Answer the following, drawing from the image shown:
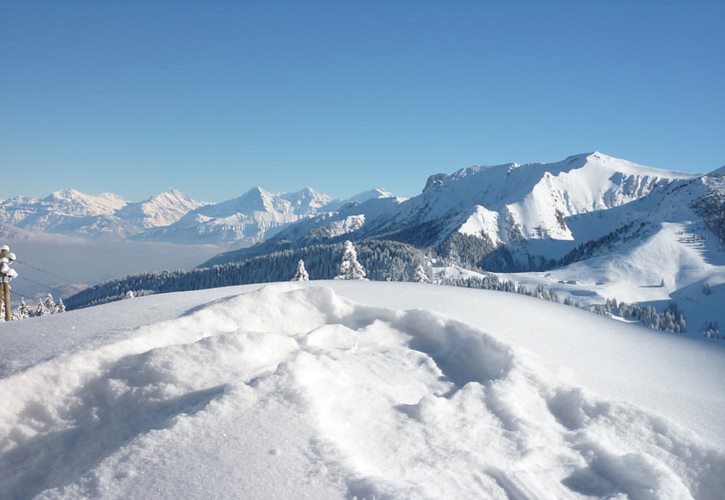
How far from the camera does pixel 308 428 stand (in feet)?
13.8

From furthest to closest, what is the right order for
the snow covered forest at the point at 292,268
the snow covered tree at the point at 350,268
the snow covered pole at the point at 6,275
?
the snow covered forest at the point at 292,268 < the snow covered tree at the point at 350,268 < the snow covered pole at the point at 6,275

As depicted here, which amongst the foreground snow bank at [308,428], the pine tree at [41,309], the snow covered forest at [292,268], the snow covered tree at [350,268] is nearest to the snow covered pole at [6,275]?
the foreground snow bank at [308,428]

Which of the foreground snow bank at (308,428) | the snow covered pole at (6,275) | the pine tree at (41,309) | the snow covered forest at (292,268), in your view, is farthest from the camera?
the snow covered forest at (292,268)

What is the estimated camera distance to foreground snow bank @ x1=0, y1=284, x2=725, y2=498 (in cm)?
372

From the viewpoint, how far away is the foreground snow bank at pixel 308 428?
12.2 ft

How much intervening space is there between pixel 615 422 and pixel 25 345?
7.54 m

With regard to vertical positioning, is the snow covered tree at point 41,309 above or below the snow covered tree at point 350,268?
below

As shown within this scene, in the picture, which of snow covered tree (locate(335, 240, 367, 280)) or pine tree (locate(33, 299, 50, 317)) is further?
pine tree (locate(33, 299, 50, 317))

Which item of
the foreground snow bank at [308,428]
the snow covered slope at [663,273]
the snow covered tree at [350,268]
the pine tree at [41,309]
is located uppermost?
the foreground snow bank at [308,428]

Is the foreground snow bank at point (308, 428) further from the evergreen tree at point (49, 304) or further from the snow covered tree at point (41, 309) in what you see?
the evergreen tree at point (49, 304)

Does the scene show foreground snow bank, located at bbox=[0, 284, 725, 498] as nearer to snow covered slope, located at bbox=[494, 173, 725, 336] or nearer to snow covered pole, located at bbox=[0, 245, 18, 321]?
snow covered pole, located at bbox=[0, 245, 18, 321]

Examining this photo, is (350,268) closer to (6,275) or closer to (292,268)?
(6,275)

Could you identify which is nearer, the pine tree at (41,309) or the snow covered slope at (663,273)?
the pine tree at (41,309)

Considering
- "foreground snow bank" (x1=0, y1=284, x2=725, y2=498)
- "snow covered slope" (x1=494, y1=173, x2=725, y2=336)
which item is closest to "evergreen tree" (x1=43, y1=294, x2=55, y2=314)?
"foreground snow bank" (x1=0, y1=284, x2=725, y2=498)
